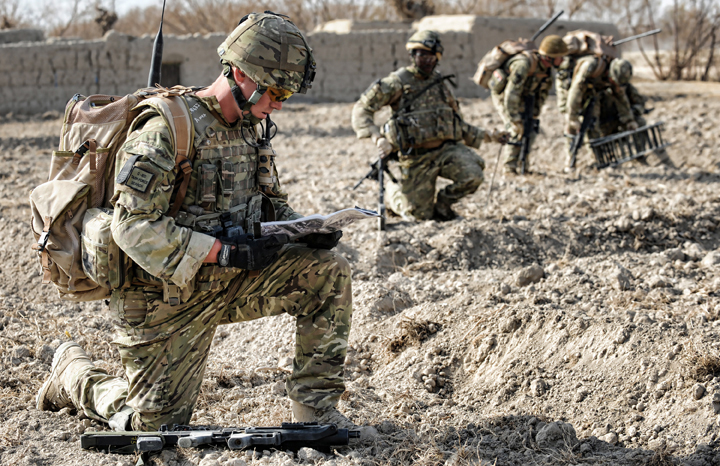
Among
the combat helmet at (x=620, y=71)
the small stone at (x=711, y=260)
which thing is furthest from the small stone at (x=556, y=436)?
the combat helmet at (x=620, y=71)

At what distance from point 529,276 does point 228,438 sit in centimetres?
237

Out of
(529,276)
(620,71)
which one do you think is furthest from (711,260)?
(620,71)

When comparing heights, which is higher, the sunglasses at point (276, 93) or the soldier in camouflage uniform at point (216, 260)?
the sunglasses at point (276, 93)

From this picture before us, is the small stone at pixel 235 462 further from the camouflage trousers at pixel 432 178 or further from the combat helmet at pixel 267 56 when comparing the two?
the camouflage trousers at pixel 432 178

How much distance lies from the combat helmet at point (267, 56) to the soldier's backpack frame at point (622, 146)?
6.34 m

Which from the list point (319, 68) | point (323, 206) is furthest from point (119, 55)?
point (323, 206)

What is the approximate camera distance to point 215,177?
2650 millimetres

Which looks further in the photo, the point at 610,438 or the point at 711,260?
the point at 711,260

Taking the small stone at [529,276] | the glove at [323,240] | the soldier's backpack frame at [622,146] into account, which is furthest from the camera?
the soldier's backpack frame at [622,146]

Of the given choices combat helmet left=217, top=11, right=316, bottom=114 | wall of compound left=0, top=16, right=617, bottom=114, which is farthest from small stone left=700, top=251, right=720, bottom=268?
wall of compound left=0, top=16, right=617, bottom=114

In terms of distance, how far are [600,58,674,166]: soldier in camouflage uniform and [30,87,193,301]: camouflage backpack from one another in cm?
671

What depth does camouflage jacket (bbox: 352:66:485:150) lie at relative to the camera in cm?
573

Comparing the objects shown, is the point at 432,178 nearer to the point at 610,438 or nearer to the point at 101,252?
the point at 610,438

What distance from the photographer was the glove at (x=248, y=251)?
248 cm
